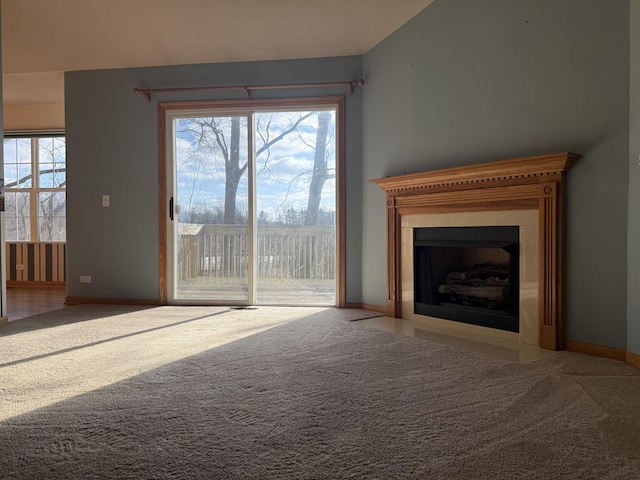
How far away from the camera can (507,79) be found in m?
2.94

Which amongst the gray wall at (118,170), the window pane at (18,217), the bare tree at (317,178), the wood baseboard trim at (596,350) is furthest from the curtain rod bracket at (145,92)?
the wood baseboard trim at (596,350)

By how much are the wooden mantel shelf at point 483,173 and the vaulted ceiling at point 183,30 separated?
4.17 feet

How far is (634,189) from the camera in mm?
2338

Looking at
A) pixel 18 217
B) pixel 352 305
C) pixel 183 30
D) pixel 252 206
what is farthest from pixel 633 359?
pixel 18 217

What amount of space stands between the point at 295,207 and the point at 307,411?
303 cm

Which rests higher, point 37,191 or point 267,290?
point 37,191

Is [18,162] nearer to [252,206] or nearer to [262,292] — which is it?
[252,206]

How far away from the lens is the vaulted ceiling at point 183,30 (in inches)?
137

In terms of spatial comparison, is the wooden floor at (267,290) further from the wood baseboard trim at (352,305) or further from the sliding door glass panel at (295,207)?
the wood baseboard trim at (352,305)

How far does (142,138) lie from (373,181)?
2350 millimetres

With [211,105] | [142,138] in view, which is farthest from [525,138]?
[142,138]

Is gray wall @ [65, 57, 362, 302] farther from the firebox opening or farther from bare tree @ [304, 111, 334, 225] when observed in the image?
the firebox opening

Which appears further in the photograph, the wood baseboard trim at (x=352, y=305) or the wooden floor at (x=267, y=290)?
the wooden floor at (x=267, y=290)

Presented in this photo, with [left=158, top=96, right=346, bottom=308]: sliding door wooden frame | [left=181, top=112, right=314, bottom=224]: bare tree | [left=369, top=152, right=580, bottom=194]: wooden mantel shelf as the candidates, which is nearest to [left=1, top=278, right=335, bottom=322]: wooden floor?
[left=158, top=96, right=346, bottom=308]: sliding door wooden frame
